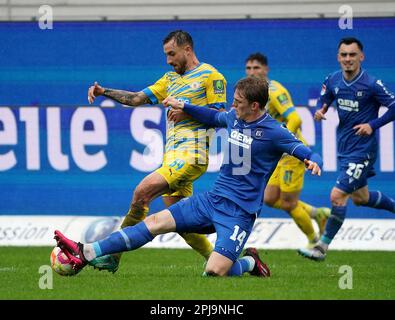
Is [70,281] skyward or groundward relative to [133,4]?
groundward

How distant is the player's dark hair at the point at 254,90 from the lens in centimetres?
861

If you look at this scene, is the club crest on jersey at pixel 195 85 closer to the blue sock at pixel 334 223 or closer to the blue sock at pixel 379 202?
the blue sock at pixel 334 223

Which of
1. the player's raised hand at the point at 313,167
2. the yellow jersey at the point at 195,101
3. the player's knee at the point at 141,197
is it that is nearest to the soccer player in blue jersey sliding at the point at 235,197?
the player's raised hand at the point at 313,167

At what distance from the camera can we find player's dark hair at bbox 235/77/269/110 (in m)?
8.61

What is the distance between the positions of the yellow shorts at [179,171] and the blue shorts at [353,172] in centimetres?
238

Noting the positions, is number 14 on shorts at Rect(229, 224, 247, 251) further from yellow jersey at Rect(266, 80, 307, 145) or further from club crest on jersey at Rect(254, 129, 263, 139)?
yellow jersey at Rect(266, 80, 307, 145)

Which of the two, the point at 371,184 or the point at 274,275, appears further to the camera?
the point at 371,184

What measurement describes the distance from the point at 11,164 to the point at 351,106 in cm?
481

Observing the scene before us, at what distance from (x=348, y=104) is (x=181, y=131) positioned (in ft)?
8.85

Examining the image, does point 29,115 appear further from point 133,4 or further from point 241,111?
point 241,111

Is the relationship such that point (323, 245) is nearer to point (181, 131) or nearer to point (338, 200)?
point (338, 200)

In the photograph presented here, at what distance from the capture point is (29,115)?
1372cm

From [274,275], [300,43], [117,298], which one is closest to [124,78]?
[300,43]

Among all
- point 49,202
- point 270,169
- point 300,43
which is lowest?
point 49,202
